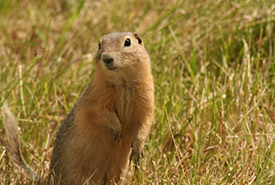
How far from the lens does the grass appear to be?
4.14 metres

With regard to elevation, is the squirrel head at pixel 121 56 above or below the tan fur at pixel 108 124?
above

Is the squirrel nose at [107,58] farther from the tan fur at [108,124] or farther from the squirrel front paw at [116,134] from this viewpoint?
the squirrel front paw at [116,134]

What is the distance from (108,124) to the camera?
3871 millimetres

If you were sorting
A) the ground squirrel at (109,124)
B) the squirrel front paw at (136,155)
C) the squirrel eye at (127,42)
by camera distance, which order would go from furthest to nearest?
the squirrel front paw at (136,155)
the ground squirrel at (109,124)
the squirrel eye at (127,42)

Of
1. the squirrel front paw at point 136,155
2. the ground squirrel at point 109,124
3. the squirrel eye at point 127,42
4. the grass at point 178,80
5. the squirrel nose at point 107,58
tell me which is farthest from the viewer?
the grass at point 178,80

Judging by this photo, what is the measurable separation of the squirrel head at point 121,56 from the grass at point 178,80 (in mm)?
753

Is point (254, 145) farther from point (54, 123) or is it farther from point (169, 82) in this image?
point (54, 123)

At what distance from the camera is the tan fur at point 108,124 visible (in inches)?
151

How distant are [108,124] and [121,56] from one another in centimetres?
58

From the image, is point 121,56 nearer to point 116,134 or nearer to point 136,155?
point 116,134

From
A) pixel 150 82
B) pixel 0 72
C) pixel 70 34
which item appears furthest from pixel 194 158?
pixel 70 34

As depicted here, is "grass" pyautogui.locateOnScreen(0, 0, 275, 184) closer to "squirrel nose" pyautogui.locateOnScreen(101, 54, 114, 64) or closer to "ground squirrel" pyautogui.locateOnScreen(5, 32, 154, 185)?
"ground squirrel" pyautogui.locateOnScreen(5, 32, 154, 185)

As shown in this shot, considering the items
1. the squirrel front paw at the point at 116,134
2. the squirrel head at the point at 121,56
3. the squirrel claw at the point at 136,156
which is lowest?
the squirrel claw at the point at 136,156

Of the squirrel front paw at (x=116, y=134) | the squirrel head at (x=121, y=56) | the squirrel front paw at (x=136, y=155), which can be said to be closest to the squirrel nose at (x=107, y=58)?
the squirrel head at (x=121, y=56)
